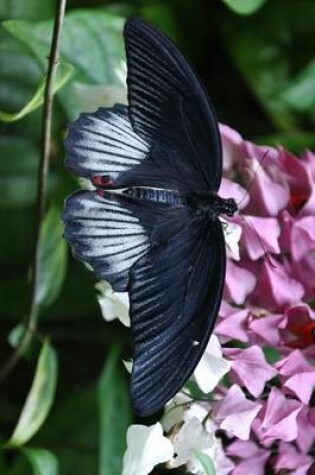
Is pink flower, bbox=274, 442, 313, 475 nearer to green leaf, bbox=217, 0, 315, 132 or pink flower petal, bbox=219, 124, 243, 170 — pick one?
pink flower petal, bbox=219, 124, 243, 170

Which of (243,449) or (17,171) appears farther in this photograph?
(17,171)

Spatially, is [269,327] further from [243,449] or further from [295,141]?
[295,141]

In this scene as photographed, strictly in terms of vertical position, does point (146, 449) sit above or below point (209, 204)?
below

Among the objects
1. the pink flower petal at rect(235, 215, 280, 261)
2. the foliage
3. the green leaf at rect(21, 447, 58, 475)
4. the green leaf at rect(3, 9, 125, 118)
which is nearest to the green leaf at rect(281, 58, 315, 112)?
the foliage

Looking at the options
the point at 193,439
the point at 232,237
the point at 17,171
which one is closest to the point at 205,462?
the point at 193,439

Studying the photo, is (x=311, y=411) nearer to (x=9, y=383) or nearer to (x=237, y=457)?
(x=237, y=457)

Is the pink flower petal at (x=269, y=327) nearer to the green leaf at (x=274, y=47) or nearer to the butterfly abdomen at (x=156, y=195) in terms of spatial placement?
the butterfly abdomen at (x=156, y=195)

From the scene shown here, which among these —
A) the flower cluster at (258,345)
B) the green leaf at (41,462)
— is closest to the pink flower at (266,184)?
the flower cluster at (258,345)
